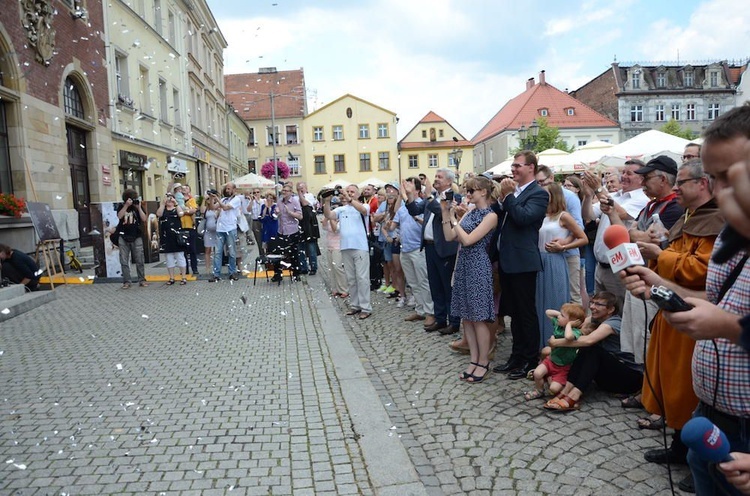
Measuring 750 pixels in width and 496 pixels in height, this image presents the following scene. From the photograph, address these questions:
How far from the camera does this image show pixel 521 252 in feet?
17.4

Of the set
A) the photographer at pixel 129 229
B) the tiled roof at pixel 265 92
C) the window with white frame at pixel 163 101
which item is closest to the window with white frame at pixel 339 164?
the tiled roof at pixel 265 92

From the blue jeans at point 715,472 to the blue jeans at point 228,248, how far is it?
11.3m

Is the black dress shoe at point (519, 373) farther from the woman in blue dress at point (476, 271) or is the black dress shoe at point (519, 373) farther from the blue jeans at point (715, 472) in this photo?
the blue jeans at point (715, 472)

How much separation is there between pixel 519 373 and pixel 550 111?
60.6 m

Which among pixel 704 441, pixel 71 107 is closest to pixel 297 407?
pixel 704 441

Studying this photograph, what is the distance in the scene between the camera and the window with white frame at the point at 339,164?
66312 mm

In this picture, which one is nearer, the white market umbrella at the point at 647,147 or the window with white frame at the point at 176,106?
the white market umbrella at the point at 647,147

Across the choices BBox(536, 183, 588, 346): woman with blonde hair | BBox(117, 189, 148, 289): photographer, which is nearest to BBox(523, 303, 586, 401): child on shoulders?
BBox(536, 183, 588, 346): woman with blonde hair

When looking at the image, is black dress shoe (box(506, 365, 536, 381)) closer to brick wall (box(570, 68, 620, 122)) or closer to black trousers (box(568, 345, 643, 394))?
black trousers (box(568, 345, 643, 394))

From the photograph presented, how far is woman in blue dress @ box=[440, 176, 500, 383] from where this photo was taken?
17.3 feet

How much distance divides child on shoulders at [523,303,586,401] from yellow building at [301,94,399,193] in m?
61.5

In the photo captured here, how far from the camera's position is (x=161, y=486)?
336 cm

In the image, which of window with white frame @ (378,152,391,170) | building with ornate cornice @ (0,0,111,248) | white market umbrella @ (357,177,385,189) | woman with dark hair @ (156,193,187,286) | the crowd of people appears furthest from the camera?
window with white frame @ (378,152,391,170)

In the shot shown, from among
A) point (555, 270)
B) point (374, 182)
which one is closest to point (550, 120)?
point (374, 182)
